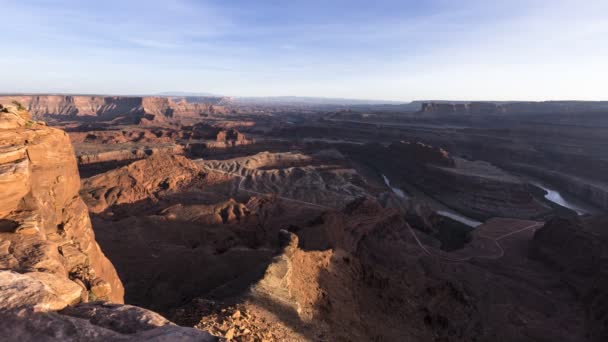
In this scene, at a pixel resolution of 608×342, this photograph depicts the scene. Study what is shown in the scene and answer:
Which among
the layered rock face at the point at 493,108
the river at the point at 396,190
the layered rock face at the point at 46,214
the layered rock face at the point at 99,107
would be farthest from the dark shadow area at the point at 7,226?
the layered rock face at the point at 493,108

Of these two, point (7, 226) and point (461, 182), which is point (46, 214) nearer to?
point (7, 226)

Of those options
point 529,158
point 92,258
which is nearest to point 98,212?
point 92,258

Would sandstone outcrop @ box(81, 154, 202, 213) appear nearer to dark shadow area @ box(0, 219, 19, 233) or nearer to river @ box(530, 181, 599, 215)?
dark shadow area @ box(0, 219, 19, 233)

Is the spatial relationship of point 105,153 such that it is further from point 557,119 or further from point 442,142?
point 557,119

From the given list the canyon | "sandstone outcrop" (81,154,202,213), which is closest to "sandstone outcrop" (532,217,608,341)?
the canyon

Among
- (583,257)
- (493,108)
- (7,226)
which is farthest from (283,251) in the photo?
(493,108)

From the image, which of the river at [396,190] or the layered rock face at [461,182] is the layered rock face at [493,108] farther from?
the river at [396,190]
